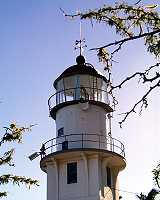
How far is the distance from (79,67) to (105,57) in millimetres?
22635

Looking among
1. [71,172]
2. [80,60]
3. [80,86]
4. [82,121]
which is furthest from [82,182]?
[80,60]

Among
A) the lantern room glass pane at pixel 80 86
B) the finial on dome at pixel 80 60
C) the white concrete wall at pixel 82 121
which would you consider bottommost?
the white concrete wall at pixel 82 121

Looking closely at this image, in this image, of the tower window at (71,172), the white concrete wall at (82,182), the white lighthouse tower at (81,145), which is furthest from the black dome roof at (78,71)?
the tower window at (71,172)

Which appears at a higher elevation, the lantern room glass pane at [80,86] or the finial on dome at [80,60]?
the finial on dome at [80,60]

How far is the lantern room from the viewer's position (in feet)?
95.8

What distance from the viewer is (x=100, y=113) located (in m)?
29.2

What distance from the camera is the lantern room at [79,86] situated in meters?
29.2

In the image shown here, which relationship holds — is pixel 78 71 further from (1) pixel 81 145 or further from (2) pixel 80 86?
(1) pixel 81 145


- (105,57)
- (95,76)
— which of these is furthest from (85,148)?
(105,57)

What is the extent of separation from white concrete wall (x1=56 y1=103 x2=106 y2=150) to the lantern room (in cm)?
44

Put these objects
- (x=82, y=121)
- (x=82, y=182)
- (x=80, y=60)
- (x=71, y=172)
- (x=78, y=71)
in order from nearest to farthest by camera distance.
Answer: (x=82, y=182), (x=71, y=172), (x=82, y=121), (x=78, y=71), (x=80, y=60)

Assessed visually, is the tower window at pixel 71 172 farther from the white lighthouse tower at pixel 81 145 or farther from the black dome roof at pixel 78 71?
the black dome roof at pixel 78 71

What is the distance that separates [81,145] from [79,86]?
3909 millimetres

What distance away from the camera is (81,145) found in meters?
27.6
